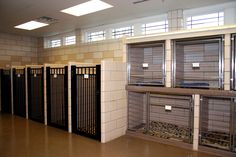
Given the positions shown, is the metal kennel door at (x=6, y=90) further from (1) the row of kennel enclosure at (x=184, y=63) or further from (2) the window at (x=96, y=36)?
(1) the row of kennel enclosure at (x=184, y=63)

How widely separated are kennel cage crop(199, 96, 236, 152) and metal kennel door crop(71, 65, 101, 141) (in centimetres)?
167

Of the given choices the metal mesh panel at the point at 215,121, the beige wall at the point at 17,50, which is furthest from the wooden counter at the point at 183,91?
the beige wall at the point at 17,50

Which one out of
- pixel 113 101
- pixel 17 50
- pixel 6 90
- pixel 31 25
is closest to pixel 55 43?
pixel 17 50

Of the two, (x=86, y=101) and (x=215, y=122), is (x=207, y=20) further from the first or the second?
(x=86, y=101)

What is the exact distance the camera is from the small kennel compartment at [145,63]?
3623 mm

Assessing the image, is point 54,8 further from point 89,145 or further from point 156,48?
point 89,145

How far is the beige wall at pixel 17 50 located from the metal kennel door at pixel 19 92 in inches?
51.6

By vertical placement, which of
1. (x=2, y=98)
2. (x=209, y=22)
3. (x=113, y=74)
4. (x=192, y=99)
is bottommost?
(x=2, y=98)

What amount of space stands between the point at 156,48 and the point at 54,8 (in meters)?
2.12

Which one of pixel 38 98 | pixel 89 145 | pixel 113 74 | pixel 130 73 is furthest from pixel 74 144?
pixel 38 98

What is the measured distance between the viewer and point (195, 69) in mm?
3387

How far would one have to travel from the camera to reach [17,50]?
6309 millimetres

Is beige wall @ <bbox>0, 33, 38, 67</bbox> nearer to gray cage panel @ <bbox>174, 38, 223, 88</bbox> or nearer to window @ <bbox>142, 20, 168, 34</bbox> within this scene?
window @ <bbox>142, 20, 168, 34</bbox>

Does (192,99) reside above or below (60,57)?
below
